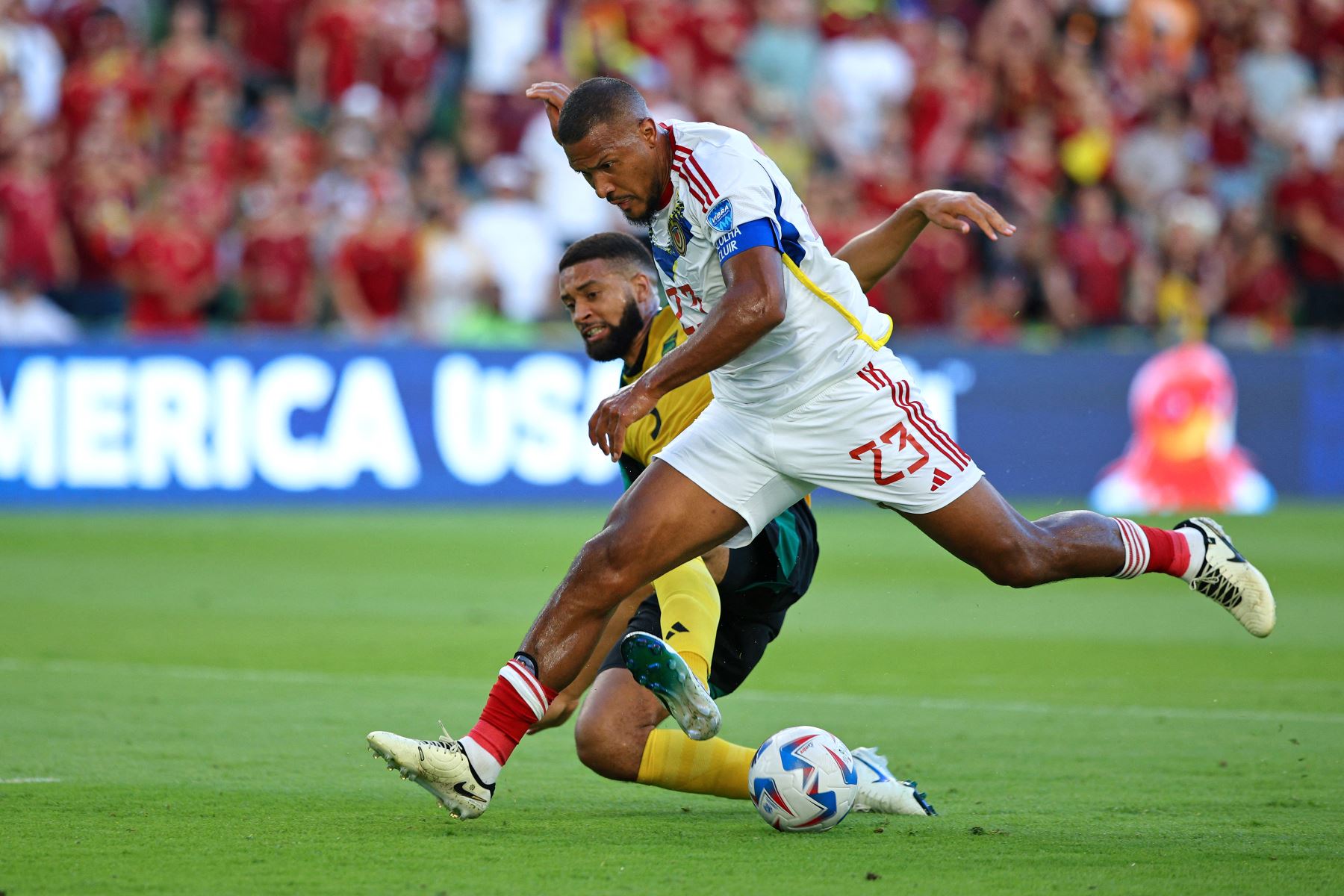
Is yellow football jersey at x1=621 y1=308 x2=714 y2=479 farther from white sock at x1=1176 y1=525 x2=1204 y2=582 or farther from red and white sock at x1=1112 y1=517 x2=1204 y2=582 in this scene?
white sock at x1=1176 y1=525 x2=1204 y2=582

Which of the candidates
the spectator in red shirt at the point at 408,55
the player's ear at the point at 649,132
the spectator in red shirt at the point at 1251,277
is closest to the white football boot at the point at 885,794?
the player's ear at the point at 649,132

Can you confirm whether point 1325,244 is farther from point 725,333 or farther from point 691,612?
point 725,333

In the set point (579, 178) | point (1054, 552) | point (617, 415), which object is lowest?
point (1054, 552)

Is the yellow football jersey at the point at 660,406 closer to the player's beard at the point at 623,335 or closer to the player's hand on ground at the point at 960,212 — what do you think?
the player's beard at the point at 623,335

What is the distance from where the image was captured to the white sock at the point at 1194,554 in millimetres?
6137

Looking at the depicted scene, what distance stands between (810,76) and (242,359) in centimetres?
716

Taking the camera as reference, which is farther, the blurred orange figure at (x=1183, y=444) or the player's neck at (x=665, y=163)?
the blurred orange figure at (x=1183, y=444)

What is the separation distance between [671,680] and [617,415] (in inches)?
29.2

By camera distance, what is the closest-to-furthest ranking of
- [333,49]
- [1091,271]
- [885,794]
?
[885,794] → [333,49] → [1091,271]

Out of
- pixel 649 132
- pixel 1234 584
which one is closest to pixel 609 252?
pixel 649 132

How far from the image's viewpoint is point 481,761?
523cm

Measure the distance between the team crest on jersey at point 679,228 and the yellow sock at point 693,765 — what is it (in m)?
1.51

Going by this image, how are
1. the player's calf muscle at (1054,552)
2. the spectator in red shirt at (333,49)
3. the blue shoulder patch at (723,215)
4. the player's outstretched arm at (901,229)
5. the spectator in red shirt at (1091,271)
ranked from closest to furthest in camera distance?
the blue shoulder patch at (723,215) < the player's calf muscle at (1054,552) < the player's outstretched arm at (901,229) < the spectator in red shirt at (333,49) < the spectator in red shirt at (1091,271)

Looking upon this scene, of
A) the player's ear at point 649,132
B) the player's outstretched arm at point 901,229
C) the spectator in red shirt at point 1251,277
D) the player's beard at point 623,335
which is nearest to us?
the player's ear at point 649,132
